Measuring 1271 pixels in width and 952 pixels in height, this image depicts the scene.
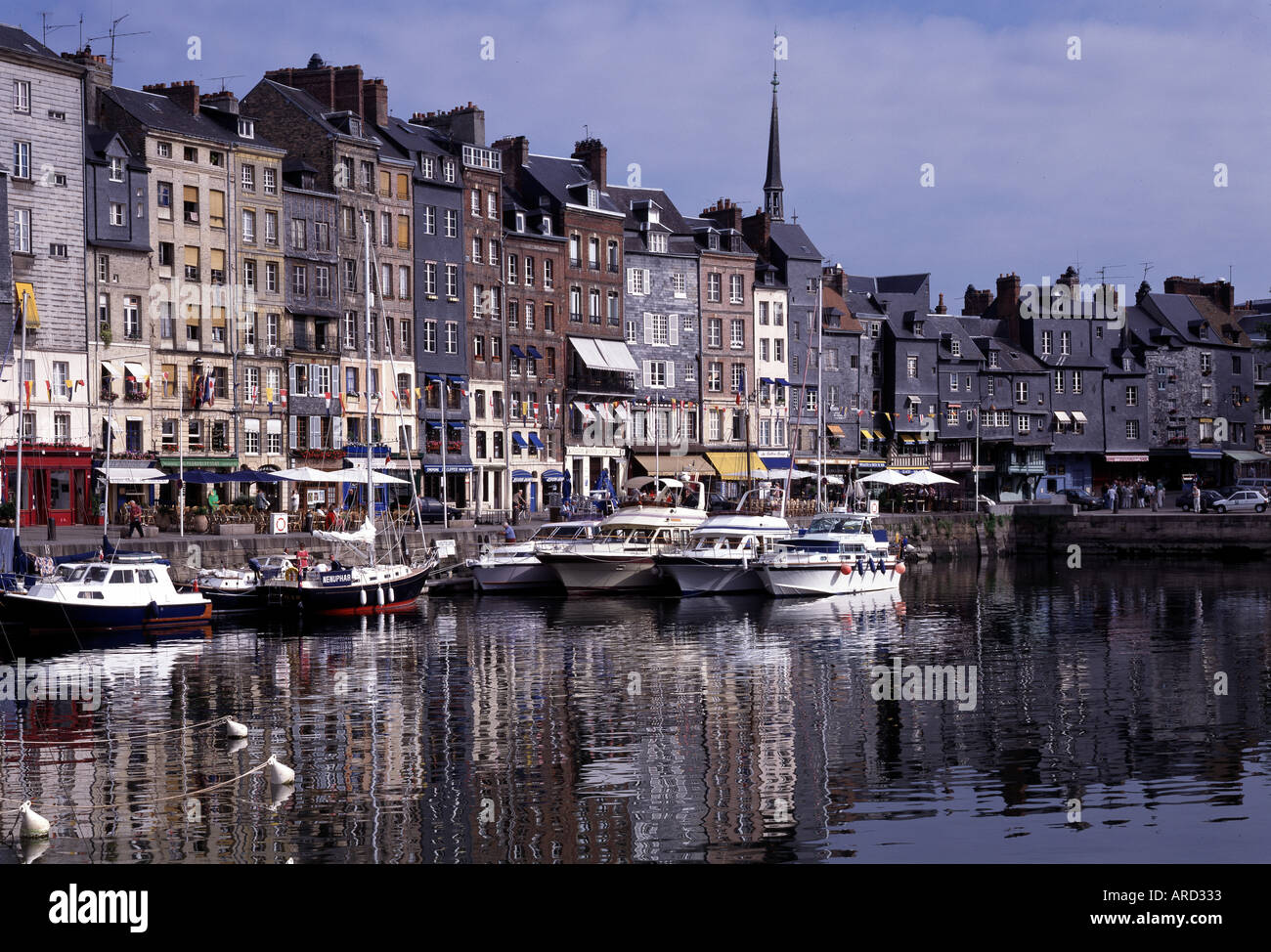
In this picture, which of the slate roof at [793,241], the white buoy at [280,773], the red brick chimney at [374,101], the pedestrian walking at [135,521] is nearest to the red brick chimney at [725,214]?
the slate roof at [793,241]

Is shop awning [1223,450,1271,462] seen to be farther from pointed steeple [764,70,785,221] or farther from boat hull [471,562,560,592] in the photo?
boat hull [471,562,560,592]

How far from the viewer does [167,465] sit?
70875 mm

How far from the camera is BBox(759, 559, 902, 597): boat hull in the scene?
5944cm

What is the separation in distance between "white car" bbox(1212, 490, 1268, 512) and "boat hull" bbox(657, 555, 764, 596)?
41.2 meters

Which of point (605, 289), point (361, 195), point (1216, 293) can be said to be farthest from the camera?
point (1216, 293)

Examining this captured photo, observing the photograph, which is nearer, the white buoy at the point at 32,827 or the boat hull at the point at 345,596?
the white buoy at the point at 32,827

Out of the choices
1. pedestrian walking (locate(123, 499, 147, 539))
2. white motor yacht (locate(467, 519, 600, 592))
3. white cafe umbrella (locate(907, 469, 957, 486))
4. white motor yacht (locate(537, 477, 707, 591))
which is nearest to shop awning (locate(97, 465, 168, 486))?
pedestrian walking (locate(123, 499, 147, 539))

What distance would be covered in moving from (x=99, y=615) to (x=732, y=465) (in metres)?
56.7

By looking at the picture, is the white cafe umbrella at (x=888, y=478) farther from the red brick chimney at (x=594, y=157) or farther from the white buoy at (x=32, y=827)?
the white buoy at (x=32, y=827)

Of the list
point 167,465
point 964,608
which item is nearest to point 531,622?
point 964,608

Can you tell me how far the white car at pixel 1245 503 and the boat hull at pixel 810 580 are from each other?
125ft

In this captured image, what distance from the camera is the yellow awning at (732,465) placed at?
317ft
